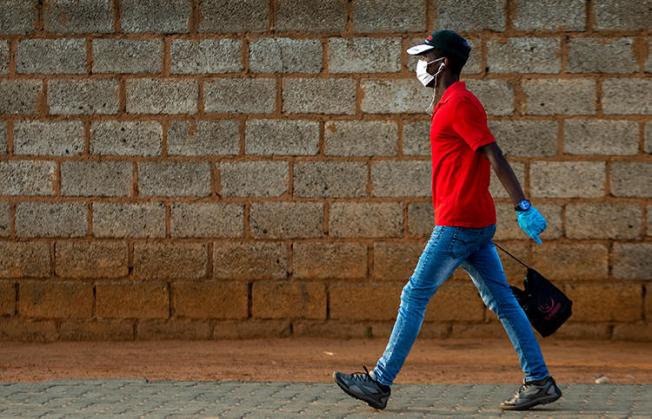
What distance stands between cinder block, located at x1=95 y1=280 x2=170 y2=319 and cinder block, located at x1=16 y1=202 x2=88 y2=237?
0.45 meters

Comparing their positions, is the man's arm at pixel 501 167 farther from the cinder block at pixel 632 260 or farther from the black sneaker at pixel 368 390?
the cinder block at pixel 632 260

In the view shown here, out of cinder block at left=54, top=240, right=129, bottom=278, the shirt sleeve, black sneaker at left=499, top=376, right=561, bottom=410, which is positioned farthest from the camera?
cinder block at left=54, top=240, right=129, bottom=278

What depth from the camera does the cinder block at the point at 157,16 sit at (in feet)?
31.1

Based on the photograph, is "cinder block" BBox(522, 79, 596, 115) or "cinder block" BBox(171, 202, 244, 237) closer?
"cinder block" BBox(522, 79, 596, 115)

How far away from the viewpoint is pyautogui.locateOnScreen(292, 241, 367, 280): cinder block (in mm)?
9438

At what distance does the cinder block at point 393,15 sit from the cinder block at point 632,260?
2.09 m

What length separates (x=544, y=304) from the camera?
647 cm

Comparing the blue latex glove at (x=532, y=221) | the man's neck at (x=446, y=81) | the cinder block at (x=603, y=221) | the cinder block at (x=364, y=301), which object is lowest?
the cinder block at (x=364, y=301)

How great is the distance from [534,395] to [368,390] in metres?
0.80

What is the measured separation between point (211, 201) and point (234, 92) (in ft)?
2.61

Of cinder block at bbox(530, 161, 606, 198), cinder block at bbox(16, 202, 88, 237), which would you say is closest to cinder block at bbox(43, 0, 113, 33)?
cinder block at bbox(16, 202, 88, 237)

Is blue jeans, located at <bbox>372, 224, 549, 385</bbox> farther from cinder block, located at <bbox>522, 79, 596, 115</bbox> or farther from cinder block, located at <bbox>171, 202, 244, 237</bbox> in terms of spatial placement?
cinder block, located at <bbox>171, 202, 244, 237</bbox>

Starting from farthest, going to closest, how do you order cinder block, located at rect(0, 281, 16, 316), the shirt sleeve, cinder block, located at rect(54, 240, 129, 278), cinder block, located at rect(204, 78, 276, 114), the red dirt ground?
cinder block, located at rect(0, 281, 16, 316) → cinder block, located at rect(54, 240, 129, 278) → cinder block, located at rect(204, 78, 276, 114) → the red dirt ground → the shirt sleeve

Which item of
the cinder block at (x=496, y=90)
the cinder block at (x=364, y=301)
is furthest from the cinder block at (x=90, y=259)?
the cinder block at (x=496, y=90)
